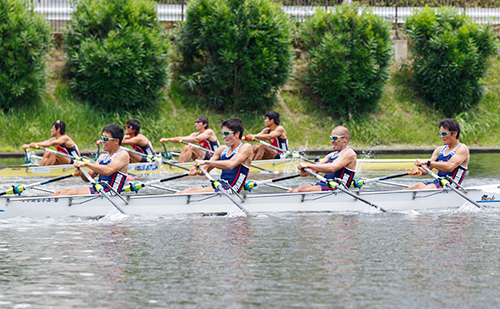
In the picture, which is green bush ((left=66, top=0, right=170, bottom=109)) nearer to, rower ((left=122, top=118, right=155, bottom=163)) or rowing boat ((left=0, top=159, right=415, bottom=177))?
rower ((left=122, top=118, right=155, bottom=163))

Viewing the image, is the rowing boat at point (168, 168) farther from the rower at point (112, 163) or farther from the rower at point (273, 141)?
the rower at point (112, 163)

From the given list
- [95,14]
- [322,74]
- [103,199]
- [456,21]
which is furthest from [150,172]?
[456,21]

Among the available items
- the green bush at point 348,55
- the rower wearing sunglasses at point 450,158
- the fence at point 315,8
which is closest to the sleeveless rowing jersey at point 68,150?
the rower wearing sunglasses at point 450,158

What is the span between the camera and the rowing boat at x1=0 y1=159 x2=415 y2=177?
1662 centimetres

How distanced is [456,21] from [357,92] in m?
4.99

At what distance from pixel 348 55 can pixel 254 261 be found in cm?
1990

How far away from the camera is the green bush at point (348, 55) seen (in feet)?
86.3

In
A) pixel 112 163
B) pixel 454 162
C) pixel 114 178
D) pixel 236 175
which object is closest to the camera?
pixel 112 163

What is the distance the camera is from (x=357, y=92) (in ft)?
87.2

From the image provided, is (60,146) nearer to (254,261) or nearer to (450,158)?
(450,158)

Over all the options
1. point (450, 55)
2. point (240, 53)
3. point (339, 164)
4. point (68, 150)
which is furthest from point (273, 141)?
point (450, 55)

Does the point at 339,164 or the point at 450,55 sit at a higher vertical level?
the point at 450,55

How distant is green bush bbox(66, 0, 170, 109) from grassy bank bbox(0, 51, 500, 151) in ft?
2.22

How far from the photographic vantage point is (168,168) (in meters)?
17.8
